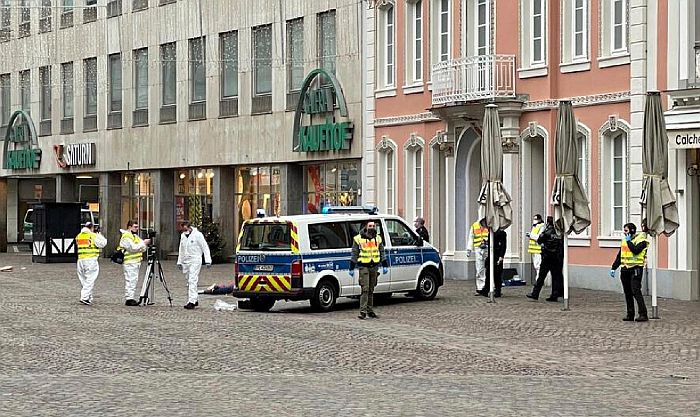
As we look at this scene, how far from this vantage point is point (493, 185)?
28406 millimetres

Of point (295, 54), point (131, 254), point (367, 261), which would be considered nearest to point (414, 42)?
point (295, 54)

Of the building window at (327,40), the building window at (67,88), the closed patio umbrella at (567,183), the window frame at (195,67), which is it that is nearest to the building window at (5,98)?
the building window at (67,88)

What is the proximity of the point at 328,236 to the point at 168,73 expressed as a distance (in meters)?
27.3

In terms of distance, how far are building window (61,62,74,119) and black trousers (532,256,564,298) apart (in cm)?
3440

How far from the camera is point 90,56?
5744cm

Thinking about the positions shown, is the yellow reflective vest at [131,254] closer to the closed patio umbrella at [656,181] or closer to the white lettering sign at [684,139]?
the closed patio umbrella at [656,181]

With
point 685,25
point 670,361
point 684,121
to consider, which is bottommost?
point 670,361

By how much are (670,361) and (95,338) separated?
26.8 feet

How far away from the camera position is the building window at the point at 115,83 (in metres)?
55.7

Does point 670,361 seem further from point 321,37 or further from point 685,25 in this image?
point 321,37

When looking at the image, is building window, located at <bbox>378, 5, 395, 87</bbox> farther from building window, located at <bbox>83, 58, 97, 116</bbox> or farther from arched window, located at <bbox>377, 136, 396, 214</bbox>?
building window, located at <bbox>83, 58, 97, 116</bbox>

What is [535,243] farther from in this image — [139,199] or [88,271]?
[139,199]

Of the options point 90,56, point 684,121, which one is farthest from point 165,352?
point 90,56

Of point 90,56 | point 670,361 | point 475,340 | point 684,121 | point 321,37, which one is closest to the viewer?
point 670,361
